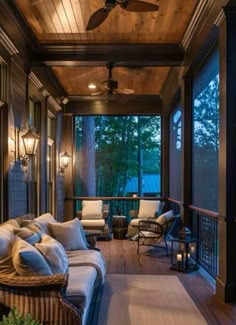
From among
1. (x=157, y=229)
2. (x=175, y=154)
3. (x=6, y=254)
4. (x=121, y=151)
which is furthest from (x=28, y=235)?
(x=121, y=151)

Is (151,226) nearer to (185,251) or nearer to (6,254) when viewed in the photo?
(185,251)

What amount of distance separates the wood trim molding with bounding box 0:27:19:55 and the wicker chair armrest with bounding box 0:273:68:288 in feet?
9.32

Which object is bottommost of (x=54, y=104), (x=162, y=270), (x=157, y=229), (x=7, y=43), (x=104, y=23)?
(x=162, y=270)

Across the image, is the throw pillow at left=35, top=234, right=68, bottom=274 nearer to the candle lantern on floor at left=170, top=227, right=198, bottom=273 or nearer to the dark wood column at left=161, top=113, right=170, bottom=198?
the candle lantern on floor at left=170, top=227, right=198, bottom=273

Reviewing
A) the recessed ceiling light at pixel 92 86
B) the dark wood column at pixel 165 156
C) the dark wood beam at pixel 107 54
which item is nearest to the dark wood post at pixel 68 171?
the recessed ceiling light at pixel 92 86

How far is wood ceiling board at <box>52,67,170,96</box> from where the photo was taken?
666cm

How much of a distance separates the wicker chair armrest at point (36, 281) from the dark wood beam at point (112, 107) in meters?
6.65

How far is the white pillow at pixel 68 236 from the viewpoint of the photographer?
4426 millimetres

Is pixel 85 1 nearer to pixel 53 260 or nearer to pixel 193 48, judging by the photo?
pixel 193 48

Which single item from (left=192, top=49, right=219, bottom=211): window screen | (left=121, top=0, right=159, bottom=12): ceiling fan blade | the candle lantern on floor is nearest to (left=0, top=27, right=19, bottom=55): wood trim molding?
(left=121, top=0, right=159, bottom=12): ceiling fan blade

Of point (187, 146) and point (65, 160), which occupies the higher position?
point (187, 146)

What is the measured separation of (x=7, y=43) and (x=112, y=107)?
192 inches

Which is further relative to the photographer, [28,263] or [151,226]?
[151,226]

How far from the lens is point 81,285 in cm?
302
